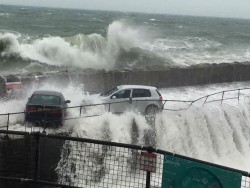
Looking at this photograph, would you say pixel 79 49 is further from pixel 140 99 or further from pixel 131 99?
pixel 131 99

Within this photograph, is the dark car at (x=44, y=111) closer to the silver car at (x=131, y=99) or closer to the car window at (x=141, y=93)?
the silver car at (x=131, y=99)

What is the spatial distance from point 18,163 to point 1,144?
1026 mm

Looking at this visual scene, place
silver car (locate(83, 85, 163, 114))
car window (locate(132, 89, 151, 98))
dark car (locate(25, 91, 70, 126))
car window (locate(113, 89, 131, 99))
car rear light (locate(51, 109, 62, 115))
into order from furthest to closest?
car window (locate(132, 89, 151, 98)) → car window (locate(113, 89, 131, 99)) → silver car (locate(83, 85, 163, 114)) → car rear light (locate(51, 109, 62, 115)) → dark car (locate(25, 91, 70, 126))

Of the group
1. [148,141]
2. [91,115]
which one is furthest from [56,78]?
[148,141]

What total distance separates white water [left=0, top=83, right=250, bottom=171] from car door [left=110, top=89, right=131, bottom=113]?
19.8 inches

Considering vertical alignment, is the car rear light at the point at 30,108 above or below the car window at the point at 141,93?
below

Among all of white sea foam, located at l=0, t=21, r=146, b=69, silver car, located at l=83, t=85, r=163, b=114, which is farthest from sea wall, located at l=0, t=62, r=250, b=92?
white sea foam, located at l=0, t=21, r=146, b=69

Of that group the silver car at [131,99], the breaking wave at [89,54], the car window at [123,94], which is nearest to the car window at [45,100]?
the silver car at [131,99]

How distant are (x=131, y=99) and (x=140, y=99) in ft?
1.48

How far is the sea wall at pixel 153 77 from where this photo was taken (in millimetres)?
19875

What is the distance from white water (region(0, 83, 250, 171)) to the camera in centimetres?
1466

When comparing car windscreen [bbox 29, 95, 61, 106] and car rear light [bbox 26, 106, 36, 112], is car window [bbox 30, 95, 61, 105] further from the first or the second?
car rear light [bbox 26, 106, 36, 112]

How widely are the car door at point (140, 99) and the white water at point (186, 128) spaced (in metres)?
0.84

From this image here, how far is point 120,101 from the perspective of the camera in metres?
16.6
